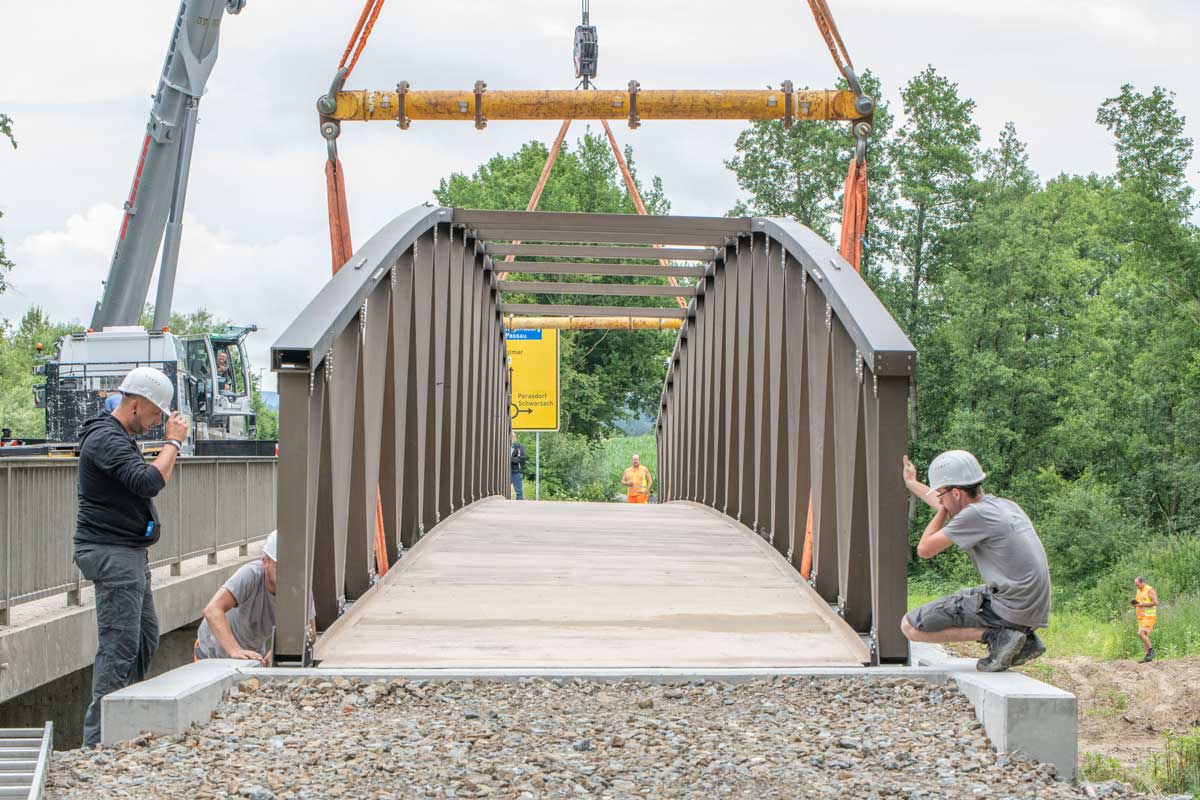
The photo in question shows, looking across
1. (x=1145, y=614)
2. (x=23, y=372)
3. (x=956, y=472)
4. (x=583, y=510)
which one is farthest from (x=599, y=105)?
(x=23, y=372)

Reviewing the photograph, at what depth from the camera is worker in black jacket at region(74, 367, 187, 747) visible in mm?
6180

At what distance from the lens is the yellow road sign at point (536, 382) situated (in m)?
31.6

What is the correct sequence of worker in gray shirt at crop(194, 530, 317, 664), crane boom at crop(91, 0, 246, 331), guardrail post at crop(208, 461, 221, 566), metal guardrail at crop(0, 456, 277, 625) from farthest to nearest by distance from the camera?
crane boom at crop(91, 0, 246, 331)
guardrail post at crop(208, 461, 221, 566)
metal guardrail at crop(0, 456, 277, 625)
worker in gray shirt at crop(194, 530, 317, 664)

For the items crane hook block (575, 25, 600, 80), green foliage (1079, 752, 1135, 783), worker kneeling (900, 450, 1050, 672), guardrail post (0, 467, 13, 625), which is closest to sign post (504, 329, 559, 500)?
crane hook block (575, 25, 600, 80)

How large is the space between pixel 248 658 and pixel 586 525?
197 inches

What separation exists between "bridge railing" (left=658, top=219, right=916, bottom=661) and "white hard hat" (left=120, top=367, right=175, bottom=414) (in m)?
3.37

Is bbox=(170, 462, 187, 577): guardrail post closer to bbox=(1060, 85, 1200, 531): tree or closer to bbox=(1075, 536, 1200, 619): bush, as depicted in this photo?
bbox=(1075, 536, 1200, 619): bush

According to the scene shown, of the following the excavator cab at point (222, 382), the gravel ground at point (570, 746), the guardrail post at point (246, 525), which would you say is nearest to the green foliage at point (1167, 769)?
the gravel ground at point (570, 746)

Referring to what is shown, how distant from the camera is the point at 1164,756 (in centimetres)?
1429

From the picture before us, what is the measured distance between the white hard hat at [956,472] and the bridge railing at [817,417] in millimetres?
254

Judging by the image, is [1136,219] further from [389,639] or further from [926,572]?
[389,639]

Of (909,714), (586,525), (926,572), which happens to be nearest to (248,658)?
(909,714)

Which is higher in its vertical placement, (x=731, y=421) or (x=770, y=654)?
(x=731, y=421)

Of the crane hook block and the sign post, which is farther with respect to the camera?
the sign post
